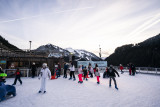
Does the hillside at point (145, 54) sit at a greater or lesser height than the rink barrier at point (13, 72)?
greater

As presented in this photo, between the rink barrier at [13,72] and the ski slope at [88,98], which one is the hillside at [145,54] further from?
the rink barrier at [13,72]

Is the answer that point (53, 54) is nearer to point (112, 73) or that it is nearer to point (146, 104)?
point (112, 73)

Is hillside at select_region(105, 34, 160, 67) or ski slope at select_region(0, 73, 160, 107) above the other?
hillside at select_region(105, 34, 160, 67)

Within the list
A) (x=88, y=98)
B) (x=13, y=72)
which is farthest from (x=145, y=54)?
(x=13, y=72)

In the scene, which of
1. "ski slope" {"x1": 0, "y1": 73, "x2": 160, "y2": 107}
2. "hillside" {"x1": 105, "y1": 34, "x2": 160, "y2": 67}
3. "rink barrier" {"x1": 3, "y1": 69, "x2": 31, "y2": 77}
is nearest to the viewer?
"ski slope" {"x1": 0, "y1": 73, "x2": 160, "y2": 107}

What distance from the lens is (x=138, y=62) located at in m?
54.1

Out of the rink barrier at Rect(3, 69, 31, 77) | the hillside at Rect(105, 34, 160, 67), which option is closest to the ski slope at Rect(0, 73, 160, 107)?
the rink barrier at Rect(3, 69, 31, 77)

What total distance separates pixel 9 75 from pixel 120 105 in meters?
13.6

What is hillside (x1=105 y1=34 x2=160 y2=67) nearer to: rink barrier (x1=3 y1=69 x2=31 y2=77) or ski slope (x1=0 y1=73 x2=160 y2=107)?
ski slope (x1=0 y1=73 x2=160 y2=107)

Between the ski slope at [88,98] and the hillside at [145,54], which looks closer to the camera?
the ski slope at [88,98]

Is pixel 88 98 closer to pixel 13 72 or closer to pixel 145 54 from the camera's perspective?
pixel 13 72

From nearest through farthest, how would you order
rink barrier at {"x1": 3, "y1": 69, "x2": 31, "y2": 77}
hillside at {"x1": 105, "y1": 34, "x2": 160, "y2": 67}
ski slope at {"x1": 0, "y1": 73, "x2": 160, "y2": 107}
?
ski slope at {"x1": 0, "y1": 73, "x2": 160, "y2": 107}
rink barrier at {"x1": 3, "y1": 69, "x2": 31, "y2": 77}
hillside at {"x1": 105, "y1": 34, "x2": 160, "y2": 67}

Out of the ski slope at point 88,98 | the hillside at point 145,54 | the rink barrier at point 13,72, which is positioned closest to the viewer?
the ski slope at point 88,98

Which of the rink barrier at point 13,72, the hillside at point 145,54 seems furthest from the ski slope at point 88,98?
the hillside at point 145,54
